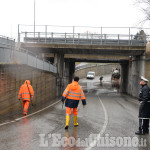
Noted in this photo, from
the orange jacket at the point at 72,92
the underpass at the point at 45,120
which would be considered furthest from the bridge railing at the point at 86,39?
the orange jacket at the point at 72,92

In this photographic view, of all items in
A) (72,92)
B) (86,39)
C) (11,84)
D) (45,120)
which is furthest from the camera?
(86,39)

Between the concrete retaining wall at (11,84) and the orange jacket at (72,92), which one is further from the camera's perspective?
the concrete retaining wall at (11,84)

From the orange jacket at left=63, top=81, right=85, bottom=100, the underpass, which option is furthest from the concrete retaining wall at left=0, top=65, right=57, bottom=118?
the orange jacket at left=63, top=81, right=85, bottom=100

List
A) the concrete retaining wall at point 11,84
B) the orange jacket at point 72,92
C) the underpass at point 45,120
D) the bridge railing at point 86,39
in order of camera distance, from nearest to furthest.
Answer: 1. the underpass at point 45,120
2. the orange jacket at point 72,92
3. the concrete retaining wall at point 11,84
4. the bridge railing at point 86,39

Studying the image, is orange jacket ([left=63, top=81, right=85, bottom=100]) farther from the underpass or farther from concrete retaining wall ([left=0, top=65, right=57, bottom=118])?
concrete retaining wall ([left=0, top=65, right=57, bottom=118])

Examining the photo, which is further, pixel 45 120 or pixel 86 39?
pixel 86 39

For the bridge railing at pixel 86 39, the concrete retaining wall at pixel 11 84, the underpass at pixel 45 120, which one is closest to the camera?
the underpass at pixel 45 120

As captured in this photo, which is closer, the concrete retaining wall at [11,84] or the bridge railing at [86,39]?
the concrete retaining wall at [11,84]

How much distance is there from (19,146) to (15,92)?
742 centimetres

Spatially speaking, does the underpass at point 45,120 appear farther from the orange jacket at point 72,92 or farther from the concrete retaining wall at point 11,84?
the orange jacket at point 72,92

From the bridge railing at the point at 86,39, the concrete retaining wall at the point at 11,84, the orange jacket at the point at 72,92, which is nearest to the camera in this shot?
the orange jacket at the point at 72,92

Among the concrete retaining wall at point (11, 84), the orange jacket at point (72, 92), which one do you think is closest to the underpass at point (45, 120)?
the concrete retaining wall at point (11, 84)

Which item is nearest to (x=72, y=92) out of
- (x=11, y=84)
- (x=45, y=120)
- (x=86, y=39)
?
(x=45, y=120)

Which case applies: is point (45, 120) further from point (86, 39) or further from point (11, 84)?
point (86, 39)
